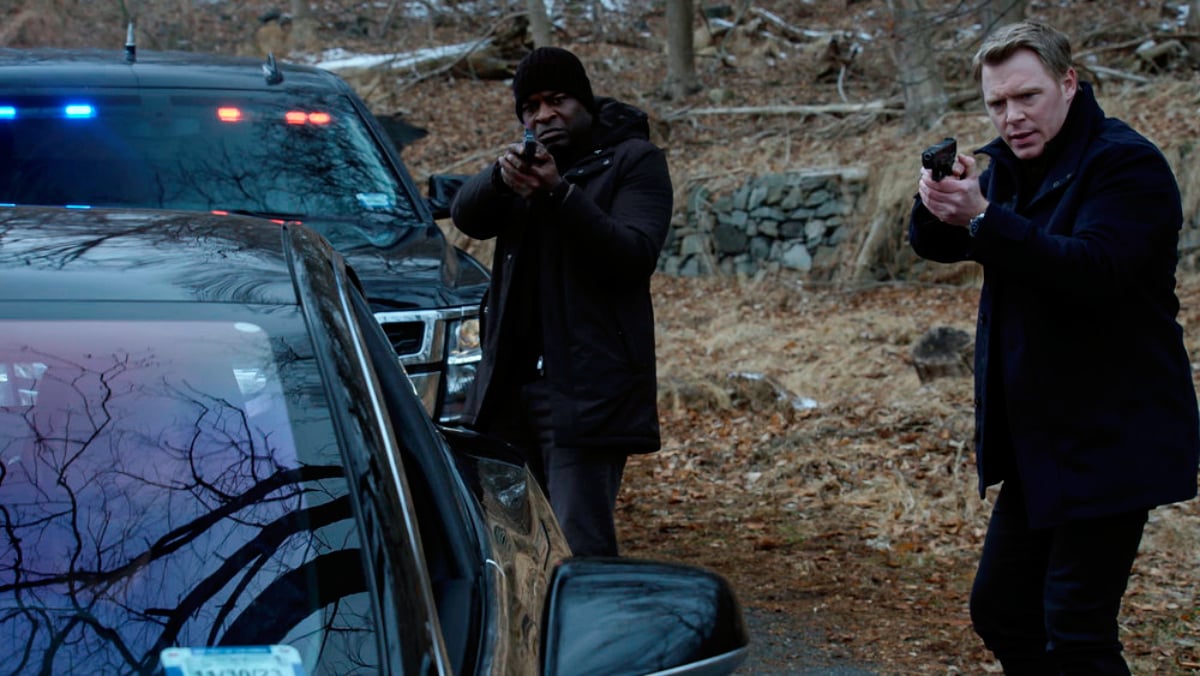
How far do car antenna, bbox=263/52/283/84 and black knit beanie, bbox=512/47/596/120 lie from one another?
2371mm

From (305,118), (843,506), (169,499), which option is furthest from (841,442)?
(169,499)

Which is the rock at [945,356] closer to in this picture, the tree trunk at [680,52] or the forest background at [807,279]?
the forest background at [807,279]

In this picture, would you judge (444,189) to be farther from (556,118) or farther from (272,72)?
(556,118)

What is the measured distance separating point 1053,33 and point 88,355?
7.33 feet

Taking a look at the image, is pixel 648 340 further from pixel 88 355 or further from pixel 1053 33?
pixel 88 355

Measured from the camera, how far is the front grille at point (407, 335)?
4.94 meters

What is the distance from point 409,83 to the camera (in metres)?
23.0

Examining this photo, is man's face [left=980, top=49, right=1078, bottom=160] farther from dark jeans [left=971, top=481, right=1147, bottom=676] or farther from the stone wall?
the stone wall

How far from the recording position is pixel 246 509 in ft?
6.68

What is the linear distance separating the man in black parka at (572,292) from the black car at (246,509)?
141 centimetres

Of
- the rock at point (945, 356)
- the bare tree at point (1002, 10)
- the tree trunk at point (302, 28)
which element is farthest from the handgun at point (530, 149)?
the tree trunk at point (302, 28)

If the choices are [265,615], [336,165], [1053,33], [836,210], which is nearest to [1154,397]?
[1053,33]

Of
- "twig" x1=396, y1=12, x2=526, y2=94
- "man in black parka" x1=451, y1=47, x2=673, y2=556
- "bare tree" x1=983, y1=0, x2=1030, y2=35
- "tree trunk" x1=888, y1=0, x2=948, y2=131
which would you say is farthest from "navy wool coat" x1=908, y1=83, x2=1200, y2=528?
"twig" x1=396, y1=12, x2=526, y2=94

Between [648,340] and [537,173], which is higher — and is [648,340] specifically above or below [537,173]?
below
